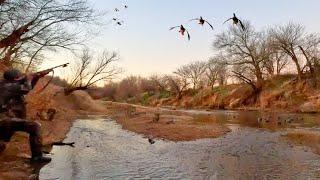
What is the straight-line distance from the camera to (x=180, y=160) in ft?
40.8

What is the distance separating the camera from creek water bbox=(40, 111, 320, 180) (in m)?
10.1

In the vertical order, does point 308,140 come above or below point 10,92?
below

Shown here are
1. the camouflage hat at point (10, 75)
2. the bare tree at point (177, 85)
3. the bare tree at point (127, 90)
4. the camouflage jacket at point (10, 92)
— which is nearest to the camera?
the camouflage jacket at point (10, 92)

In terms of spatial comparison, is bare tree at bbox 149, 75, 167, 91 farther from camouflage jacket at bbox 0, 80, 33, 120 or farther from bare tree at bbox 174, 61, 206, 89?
camouflage jacket at bbox 0, 80, 33, 120

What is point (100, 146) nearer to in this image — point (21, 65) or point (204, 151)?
point (204, 151)

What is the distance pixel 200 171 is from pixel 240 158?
9.35ft

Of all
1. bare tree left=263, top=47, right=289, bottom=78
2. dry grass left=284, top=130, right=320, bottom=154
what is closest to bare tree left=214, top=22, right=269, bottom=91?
bare tree left=263, top=47, right=289, bottom=78

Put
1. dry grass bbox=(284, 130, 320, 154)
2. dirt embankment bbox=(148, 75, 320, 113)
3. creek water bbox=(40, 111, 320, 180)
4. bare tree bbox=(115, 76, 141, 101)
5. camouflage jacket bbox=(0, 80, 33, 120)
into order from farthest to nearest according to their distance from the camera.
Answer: bare tree bbox=(115, 76, 141, 101), dirt embankment bbox=(148, 75, 320, 113), dry grass bbox=(284, 130, 320, 154), creek water bbox=(40, 111, 320, 180), camouflage jacket bbox=(0, 80, 33, 120)

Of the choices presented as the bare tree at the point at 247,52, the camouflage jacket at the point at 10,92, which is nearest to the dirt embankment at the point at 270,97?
the bare tree at the point at 247,52

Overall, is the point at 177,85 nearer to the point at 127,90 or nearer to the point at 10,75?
the point at 127,90

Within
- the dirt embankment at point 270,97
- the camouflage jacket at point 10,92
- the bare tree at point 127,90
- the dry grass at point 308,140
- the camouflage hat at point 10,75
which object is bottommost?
the dry grass at point 308,140

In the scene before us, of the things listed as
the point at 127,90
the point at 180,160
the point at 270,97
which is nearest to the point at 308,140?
the point at 180,160

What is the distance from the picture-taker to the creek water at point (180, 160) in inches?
399

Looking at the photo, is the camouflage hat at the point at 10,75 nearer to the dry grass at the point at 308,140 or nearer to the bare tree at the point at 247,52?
the dry grass at the point at 308,140
